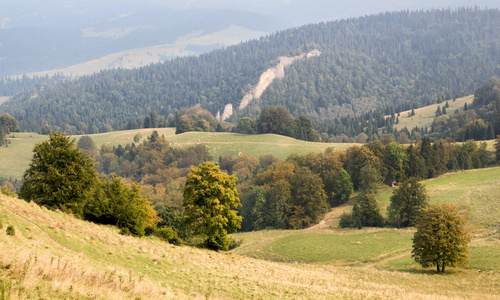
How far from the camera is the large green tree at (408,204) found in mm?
69812

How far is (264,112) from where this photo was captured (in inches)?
7367

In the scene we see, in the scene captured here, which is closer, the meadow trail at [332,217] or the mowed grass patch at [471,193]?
the mowed grass patch at [471,193]

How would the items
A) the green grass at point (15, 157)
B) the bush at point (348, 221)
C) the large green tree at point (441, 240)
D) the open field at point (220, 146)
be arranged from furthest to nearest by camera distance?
the green grass at point (15, 157)
the open field at point (220, 146)
the bush at point (348, 221)
the large green tree at point (441, 240)

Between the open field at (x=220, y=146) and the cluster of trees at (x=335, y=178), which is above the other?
the open field at (x=220, y=146)

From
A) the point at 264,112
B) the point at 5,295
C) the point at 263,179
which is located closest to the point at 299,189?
the point at 263,179

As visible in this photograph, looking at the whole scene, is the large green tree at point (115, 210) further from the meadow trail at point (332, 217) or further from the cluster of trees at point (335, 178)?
the meadow trail at point (332, 217)

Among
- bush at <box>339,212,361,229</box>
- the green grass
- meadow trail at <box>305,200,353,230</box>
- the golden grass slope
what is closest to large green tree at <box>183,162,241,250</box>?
the golden grass slope

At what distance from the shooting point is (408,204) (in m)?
70.1

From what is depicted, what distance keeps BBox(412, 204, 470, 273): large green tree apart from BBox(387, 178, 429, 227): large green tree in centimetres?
2540

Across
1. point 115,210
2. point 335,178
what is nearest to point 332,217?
point 335,178

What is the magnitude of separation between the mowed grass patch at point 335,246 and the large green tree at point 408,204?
4.50 meters

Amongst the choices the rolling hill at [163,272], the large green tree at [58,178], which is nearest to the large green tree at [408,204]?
the rolling hill at [163,272]

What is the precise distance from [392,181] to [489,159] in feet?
84.4

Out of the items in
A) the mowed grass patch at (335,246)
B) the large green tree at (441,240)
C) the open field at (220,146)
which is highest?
the open field at (220,146)
